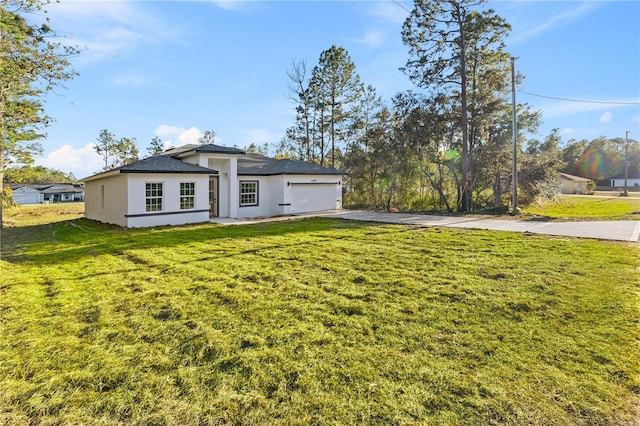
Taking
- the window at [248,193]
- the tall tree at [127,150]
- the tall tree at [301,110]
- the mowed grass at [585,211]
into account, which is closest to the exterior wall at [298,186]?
the window at [248,193]

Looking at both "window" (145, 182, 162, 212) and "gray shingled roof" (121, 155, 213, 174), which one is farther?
"window" (145, 182, 162, 212)

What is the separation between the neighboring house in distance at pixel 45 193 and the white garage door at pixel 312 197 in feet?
205

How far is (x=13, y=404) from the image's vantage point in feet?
8.14

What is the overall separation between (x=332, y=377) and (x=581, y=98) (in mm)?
23222

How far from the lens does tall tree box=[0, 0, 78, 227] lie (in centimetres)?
887

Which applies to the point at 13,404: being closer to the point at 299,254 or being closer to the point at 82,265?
the point at 82,265

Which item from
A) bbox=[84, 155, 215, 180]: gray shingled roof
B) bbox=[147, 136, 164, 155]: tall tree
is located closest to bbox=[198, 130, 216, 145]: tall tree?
bbox=[147, 136, 164, 155]: tall tree

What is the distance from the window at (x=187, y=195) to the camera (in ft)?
47.3

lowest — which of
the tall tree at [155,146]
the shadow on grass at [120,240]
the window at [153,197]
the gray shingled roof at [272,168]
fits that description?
the shadow on grass at [120,240]

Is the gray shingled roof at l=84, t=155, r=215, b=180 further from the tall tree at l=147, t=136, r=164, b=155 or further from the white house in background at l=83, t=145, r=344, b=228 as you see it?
the tall tree at l=147, t=136, r=164, b=155

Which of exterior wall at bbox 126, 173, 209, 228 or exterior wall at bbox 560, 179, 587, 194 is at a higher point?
exterior wall at bbox 560, 179, 587, 194

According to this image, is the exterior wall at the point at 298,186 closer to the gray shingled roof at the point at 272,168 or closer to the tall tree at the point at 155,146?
the gray shingled roof at the point at 272,168

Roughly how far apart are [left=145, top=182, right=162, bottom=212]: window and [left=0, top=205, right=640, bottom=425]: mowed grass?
21.7 feet

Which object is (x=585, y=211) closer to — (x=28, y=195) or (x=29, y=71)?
(x=29, y=71)
